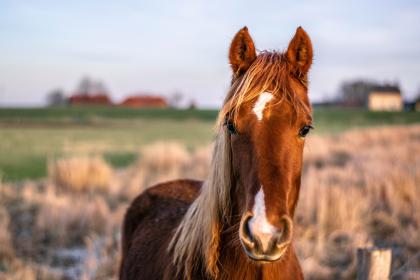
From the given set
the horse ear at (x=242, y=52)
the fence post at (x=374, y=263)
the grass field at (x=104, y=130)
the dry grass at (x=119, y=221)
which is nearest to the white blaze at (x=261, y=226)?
the horse ear at (x=242, y=52)

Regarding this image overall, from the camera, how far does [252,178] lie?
176 cm

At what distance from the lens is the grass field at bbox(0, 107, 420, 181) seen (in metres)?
20.3

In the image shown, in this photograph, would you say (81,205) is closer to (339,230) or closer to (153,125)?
(339,230)

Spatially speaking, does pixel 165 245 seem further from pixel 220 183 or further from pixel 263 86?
pixel 263 86

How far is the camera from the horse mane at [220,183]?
1940 mm

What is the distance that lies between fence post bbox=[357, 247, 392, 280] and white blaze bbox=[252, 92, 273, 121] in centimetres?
183

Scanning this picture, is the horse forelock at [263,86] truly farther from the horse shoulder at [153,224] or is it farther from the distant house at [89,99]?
the distant house at [89,99]

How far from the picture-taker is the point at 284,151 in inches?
70.9

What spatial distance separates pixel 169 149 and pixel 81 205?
776 cm

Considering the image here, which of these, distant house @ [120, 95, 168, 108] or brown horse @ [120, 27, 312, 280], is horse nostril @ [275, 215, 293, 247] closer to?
brown horse @ [120, 27, 312, 280]

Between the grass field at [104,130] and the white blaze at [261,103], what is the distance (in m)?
13.6

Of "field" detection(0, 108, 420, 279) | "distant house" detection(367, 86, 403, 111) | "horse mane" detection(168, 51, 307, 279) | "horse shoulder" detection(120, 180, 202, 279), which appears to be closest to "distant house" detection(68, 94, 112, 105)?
"distant house" detection(367, 86, 403, 111)

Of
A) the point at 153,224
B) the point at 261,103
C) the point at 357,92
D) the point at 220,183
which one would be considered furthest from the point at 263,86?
the point at 357,92

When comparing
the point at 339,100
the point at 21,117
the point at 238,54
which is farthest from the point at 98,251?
the point at 339,100
